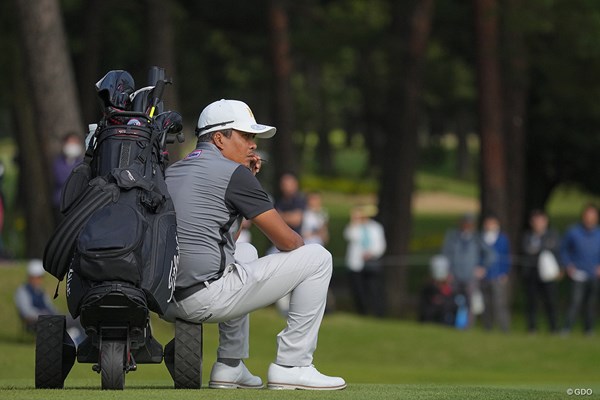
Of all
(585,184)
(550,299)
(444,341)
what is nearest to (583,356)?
(444,341)

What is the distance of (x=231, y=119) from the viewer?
9.05m

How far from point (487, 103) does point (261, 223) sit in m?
22.2

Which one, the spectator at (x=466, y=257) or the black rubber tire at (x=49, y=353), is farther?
the spectator at (x=466, y=257)

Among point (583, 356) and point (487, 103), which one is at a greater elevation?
point (487, 103)

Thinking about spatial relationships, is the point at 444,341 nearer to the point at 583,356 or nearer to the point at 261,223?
the point at 583,356

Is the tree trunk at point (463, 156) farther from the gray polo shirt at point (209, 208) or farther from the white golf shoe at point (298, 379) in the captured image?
the gray polo shirt at point (209, 208)

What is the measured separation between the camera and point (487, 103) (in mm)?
30562

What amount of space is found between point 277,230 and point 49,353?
4.76 feet

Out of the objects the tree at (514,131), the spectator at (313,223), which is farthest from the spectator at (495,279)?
the tree at (514,131)

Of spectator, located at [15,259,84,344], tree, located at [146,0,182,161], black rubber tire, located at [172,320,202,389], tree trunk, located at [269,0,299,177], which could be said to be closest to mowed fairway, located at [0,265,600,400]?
spectator, located at [15,259,84,344]

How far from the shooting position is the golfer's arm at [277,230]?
8781mm

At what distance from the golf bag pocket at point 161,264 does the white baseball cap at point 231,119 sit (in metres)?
0.81

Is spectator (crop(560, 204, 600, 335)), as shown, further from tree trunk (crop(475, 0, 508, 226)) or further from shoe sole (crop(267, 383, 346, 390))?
shoe sole (crop(267, 383, 346, 390))

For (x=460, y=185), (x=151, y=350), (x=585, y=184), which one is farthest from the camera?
(x=460, y=185)
